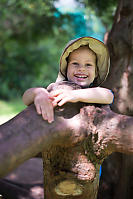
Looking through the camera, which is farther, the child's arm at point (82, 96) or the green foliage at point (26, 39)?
the green foliage at point (26, 39)

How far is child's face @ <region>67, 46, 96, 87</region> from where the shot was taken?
76.5 inches

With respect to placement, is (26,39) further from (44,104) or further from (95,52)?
(44,104)

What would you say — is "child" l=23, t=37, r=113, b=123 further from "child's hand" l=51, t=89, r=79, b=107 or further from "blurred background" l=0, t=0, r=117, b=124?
"blurred background" l=0, t=0, r=117, b=124

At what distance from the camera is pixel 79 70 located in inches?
76.5

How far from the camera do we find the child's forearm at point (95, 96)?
5.60 feet

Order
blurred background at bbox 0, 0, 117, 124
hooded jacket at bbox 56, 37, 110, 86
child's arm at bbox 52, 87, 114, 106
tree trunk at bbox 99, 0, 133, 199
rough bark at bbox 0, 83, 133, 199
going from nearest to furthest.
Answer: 1. rough bark at bbox 0, 83, 133, 199
2. child's arm at bbox 52, 87, 114, 106
3. hooded jacket at bbox 56, 37, 110, 86
4. tree trunk at bbox 99, 0, 133, 199
5. blurred background at bbox 0, 0, 117, 124

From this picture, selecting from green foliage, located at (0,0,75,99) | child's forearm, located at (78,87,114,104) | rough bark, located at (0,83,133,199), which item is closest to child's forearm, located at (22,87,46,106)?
rough bark, located at (0,83,133,199)

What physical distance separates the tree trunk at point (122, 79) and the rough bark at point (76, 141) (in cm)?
144

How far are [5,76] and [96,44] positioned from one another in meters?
6.28

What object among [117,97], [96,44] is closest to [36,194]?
[117,97]

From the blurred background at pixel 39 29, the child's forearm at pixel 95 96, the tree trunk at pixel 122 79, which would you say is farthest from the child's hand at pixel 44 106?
the tree trunk at pixel 122 79

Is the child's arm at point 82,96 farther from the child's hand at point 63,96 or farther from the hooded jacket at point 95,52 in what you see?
the hooded jacket at point 95,52

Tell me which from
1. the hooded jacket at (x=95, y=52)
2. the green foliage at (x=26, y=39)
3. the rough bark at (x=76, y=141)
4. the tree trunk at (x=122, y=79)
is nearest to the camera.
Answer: the rough bark at (x=76, y=141)

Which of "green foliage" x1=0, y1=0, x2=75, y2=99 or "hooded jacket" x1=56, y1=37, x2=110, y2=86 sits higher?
"green foliage" x1=0, y1=0, x2=75, y2=99
